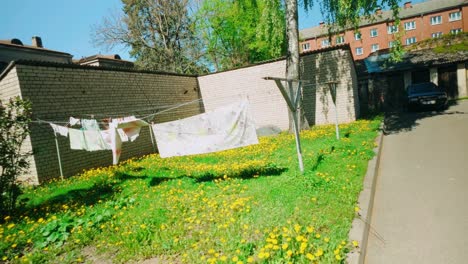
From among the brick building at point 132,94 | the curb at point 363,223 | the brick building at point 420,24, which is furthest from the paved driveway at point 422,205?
the brick building at point 420,24

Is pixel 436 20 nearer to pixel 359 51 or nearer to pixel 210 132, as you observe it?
pixel 359 51

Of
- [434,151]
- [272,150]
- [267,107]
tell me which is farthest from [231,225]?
[267,107]

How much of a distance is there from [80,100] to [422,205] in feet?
35.2

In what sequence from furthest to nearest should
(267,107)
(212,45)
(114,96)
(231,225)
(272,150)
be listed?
(212,45), (267,107), (114,96), (272,150), (231,225)

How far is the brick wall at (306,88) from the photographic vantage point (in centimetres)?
1490

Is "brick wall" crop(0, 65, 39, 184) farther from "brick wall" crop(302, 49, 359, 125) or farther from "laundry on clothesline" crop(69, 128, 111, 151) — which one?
"brick wall" crop(302, 49, 359, 125)

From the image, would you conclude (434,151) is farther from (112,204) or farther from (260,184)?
(112,204)

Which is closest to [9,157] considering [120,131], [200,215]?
[120,131]

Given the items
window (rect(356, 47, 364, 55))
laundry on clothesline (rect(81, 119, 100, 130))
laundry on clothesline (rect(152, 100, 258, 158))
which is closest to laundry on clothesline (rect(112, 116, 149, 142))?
laundry on clothesline (rect(152, 100, 258, 158))

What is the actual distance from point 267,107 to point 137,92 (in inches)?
284

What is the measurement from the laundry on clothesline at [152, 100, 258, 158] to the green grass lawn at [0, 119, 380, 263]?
946 millimetres

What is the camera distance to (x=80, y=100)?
33.4 feet

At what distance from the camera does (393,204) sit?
5.18 metres

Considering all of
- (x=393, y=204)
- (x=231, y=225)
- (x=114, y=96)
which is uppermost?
(x=114, y=96)
